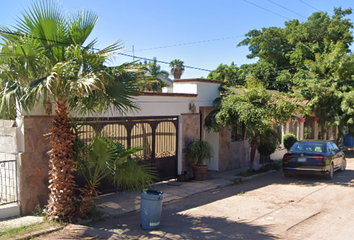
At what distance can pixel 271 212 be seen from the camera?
328 inches

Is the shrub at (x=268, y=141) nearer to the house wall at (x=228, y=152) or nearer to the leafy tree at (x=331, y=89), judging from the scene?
the house wall at (x=228, y=152)

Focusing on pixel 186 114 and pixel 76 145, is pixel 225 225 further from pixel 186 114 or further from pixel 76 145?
pixel 186 114

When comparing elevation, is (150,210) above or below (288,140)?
below

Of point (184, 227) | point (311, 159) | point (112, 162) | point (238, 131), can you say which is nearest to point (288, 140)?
point (238, 131)

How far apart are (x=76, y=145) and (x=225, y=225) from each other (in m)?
3.63

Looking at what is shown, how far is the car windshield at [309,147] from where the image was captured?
12.7 metres

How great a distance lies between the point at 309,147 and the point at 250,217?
245 inches

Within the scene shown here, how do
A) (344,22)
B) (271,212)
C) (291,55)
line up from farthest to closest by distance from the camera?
(344,22) < (291,55) < (271,212)

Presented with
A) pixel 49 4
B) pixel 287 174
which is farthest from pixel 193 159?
pixel 49 4

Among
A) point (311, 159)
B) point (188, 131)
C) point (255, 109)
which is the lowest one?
point (311, 159)

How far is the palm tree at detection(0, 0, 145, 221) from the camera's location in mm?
6398

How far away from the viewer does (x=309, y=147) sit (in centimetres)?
1293

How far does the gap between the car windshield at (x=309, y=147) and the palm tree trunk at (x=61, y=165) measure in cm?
897

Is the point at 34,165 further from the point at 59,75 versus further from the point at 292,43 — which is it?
the point at 292,43
